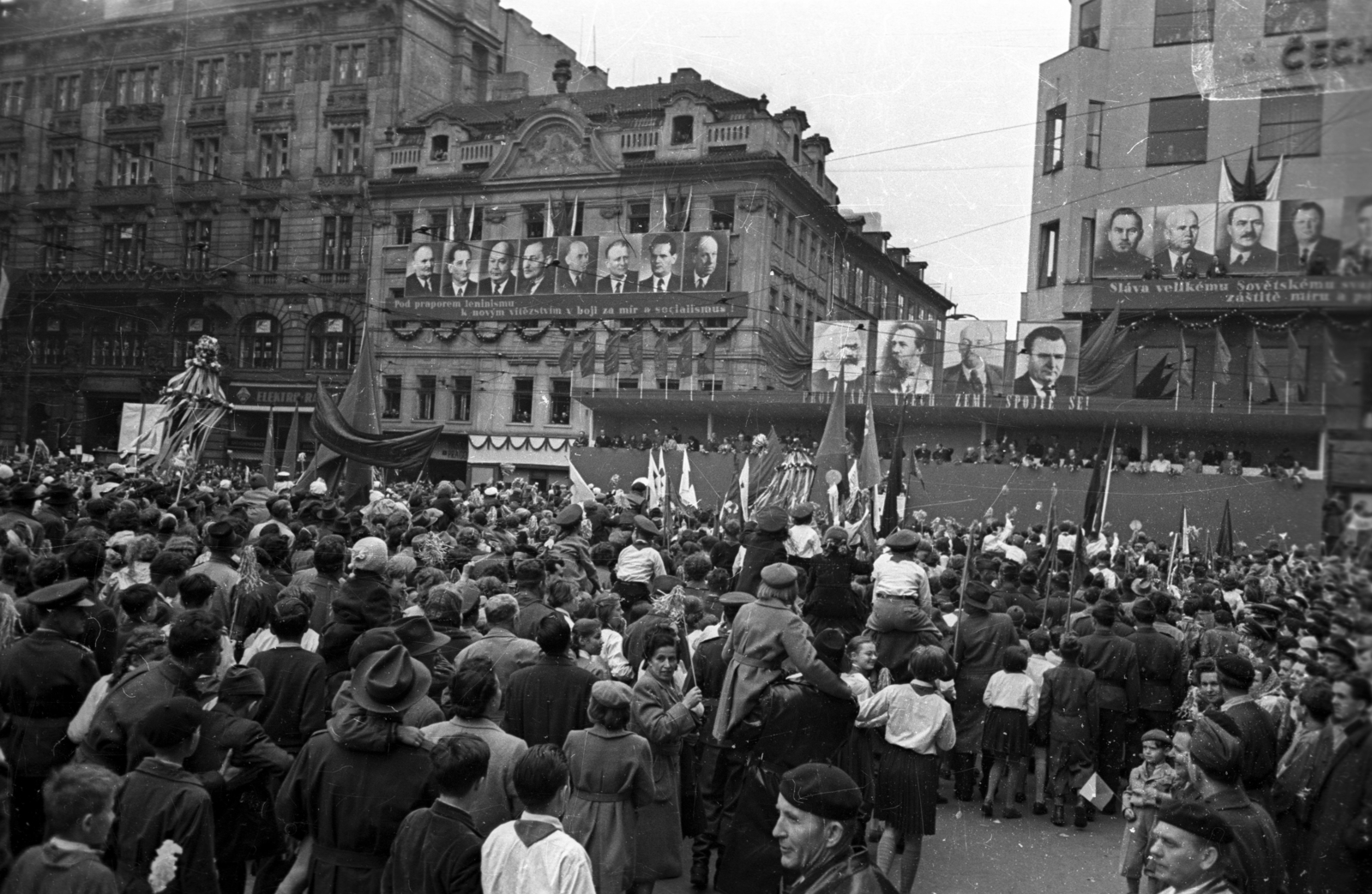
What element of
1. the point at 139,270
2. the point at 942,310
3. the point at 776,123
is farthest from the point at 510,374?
the point at 942,310

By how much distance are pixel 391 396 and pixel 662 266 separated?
541 inches

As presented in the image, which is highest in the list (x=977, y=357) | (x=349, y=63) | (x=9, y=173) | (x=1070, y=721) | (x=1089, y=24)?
(x=349, y=63)

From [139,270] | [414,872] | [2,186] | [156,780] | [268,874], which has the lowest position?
[268,874]

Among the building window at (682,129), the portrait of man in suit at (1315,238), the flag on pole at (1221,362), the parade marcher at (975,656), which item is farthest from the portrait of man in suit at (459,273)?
the portrait of man in suit at (1315,238)

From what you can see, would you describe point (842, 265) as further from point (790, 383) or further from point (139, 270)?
point (139, 270)

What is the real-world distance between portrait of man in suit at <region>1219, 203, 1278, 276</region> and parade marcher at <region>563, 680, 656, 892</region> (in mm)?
32959

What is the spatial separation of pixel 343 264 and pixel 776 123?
19.6 metres

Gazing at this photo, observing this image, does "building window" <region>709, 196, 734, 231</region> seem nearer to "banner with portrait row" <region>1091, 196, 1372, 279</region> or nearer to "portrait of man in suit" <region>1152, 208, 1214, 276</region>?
"banner with portrait row" <region>1091, 196, 1372, 279</region>

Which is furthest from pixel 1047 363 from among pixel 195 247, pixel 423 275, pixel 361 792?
pixel 195 247

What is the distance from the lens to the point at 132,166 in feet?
165

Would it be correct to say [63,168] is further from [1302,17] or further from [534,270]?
[1302,17]

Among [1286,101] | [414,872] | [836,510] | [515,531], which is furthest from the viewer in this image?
[1286,101]

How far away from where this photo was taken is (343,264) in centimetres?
4697

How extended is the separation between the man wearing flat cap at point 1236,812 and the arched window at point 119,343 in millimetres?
51762
